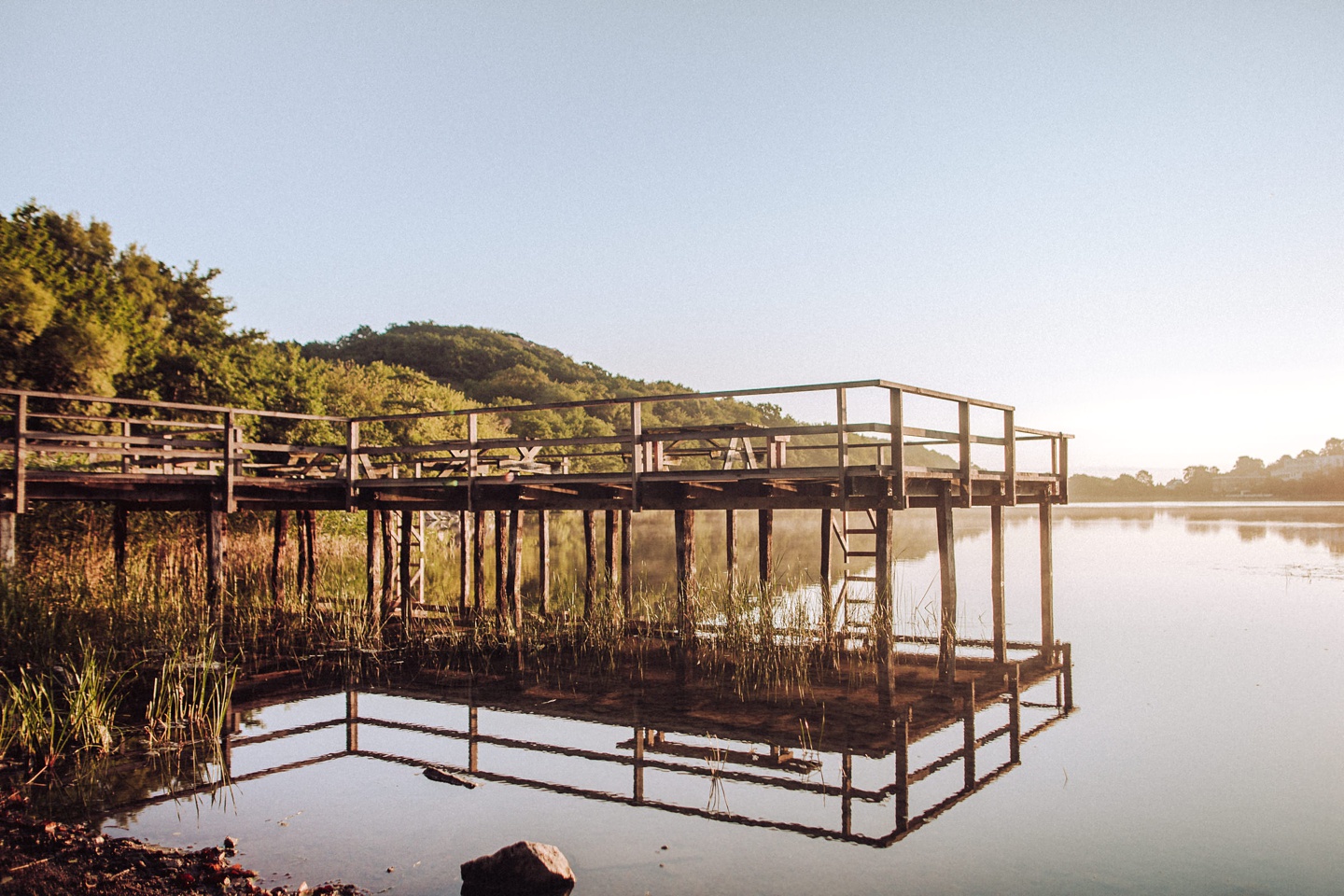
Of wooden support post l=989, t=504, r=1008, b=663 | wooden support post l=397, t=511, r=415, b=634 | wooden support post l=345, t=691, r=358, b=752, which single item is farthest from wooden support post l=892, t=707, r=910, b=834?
wooden support post l=397, t=511, r=415, b=634

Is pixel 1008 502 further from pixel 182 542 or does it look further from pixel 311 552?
pixel 182 542

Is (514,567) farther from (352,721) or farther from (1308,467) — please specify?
(1308,467)

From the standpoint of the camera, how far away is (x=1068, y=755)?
1047cm

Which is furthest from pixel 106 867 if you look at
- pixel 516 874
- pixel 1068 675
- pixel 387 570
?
pixel 387 570

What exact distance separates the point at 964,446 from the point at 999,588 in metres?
3.59

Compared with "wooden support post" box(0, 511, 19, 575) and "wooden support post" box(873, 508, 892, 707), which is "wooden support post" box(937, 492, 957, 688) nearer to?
"wooden support post" box(873, 508, 892, 707)

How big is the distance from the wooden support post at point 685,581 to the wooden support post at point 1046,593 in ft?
18.8

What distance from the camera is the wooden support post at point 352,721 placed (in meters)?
10.4

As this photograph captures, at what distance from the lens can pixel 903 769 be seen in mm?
9375

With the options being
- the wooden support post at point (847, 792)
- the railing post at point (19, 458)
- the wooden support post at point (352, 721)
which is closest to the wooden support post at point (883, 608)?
the wooden support post at point (847, 792)

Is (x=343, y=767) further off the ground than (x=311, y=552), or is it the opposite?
(x=311, y=552)

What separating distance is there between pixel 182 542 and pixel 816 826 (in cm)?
2041

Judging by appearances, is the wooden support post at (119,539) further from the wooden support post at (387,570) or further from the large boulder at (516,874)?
the large boulder at (516,874)

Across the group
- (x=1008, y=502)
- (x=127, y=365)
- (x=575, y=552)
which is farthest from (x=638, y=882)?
(x=575, y=552)
